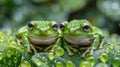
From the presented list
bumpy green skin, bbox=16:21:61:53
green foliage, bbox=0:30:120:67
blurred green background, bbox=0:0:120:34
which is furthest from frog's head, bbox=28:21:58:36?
blurred green background, bbox=0:0:120:34

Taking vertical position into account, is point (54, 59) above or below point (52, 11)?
above

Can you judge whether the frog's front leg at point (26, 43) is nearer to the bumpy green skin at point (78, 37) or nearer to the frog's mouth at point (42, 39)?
the frog's mouth at point (42, 39)

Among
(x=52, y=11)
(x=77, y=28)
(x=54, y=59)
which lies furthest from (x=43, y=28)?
(x=52, y=11)

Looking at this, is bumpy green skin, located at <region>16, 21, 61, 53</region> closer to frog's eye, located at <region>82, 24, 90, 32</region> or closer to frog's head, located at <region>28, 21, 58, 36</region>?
frog's head, located at <region>28, 21, 58, 36</region>

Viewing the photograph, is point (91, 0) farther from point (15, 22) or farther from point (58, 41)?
point (58, 41)

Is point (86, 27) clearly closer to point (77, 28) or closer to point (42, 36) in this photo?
point (77, 28)

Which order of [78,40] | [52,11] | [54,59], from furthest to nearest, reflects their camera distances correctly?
[52,11] < [78,40] < [54,59]

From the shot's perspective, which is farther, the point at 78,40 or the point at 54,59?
the point at 78,40
